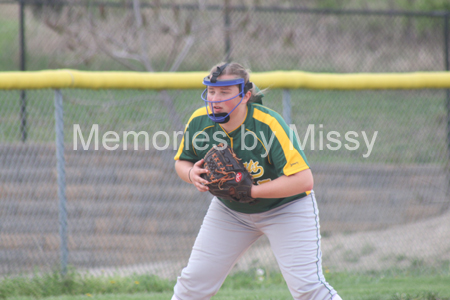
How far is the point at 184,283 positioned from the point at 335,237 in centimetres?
262

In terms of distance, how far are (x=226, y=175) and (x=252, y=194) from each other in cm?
17

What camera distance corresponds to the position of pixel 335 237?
4.73m

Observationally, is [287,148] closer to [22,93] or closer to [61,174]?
[61,174]

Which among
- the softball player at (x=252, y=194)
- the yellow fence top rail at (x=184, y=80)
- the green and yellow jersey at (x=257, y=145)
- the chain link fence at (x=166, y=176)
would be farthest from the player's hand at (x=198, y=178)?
the chain link fence at (x=166, y=176)

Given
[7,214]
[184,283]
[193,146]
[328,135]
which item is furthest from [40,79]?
[328,135]

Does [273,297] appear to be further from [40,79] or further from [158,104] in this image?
[40,79]

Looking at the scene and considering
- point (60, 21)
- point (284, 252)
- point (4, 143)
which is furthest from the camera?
point (60, 21)

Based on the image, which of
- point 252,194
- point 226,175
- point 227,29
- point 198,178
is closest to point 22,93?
point 227,29

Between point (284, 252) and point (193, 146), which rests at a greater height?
point (193, 146)

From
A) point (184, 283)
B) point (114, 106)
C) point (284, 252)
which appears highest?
point (114, 106)

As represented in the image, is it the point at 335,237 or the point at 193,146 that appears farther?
the point at 335,237

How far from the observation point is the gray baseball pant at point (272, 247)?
7.76 feet

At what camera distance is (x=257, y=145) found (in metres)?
2.44

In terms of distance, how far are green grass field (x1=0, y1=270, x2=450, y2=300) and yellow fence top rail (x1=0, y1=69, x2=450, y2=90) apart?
1.61 metres
